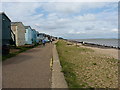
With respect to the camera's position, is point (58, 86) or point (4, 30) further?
point (4, 30)

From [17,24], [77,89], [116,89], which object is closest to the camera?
[77,89]

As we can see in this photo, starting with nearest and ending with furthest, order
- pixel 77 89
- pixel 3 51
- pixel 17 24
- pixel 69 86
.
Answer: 1. pixel 77 89
2. pixel 69 86
3. pixel 3 51
4. pixel 17 24

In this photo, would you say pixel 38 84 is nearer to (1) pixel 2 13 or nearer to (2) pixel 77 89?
(2) pixel 77 89

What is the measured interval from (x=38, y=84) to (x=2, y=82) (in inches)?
70.2

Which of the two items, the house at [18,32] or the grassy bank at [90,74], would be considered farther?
the house at [18,32]

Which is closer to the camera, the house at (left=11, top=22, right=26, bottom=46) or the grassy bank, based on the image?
the grassy bank

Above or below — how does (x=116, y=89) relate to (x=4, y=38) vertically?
below

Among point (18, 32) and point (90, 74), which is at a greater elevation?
point (18, 32)

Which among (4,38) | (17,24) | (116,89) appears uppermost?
(17,24)

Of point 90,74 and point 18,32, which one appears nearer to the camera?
point 90,74

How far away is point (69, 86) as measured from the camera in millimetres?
7625

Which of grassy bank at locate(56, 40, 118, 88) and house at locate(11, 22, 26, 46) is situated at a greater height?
house at locate(11, 22, 26, 46)

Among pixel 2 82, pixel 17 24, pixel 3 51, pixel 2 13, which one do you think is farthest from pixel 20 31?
pixel 2 82

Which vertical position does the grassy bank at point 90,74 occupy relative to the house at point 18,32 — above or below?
below
